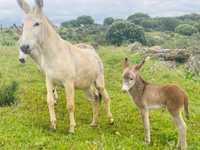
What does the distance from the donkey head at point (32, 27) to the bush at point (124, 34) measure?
1017 inches

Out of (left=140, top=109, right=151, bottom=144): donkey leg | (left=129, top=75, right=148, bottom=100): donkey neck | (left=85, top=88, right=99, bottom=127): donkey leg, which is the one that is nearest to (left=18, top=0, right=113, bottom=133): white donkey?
(left=85, top=88, right=99, bottom=127): donkey leg

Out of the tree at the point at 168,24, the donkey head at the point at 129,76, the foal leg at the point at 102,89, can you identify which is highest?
the donkey head at the point at 129,76

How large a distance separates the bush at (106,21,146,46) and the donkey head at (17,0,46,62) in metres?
25.8

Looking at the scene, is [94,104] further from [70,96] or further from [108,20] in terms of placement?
[108,20]

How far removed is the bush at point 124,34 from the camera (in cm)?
3588

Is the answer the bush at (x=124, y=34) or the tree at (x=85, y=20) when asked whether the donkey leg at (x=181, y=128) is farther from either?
the tree at (x=85, y=20)

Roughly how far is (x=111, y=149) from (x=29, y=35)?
3.15m

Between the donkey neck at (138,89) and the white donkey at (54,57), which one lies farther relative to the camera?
the donkey neck at (138,89)

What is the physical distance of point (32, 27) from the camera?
31.6ft

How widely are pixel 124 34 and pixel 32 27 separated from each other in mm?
26850

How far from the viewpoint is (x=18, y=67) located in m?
20.1

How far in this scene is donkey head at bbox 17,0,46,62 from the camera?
31.1 ft

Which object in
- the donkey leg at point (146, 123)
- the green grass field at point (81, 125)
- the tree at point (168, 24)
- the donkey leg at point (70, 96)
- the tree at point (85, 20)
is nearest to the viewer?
the green grass field at point (81, 125)

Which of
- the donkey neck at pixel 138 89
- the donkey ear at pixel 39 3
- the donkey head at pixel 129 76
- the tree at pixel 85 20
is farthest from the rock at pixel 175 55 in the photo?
the tree at pixel 85 20
